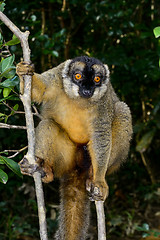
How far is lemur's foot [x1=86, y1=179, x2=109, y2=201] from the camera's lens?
431cm

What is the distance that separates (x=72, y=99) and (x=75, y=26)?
4.29 metres

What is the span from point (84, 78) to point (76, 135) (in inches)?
32.6

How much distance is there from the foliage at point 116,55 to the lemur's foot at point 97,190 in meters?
2.13

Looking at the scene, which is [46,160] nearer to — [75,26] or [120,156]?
[120,156]

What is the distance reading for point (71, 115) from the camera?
4.78m

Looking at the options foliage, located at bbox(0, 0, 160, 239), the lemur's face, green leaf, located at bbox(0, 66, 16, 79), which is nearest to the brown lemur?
the lemur's face

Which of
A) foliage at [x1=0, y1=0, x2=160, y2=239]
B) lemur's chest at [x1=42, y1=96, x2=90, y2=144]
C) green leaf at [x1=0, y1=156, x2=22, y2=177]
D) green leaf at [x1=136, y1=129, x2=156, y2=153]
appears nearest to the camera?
green leaf at [x1=0, y1=156, x2=22, y2=177]

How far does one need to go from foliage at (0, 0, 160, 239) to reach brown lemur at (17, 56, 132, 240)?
5.06ft

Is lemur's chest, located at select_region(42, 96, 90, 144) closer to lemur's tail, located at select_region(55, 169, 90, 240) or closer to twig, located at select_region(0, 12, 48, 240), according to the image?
lemur's tail, located at select_region(55, 169, 90, 240)

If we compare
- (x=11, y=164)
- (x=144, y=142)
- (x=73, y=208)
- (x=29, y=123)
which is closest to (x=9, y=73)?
(x=29, y=123)

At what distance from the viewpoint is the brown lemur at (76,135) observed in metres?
4.55

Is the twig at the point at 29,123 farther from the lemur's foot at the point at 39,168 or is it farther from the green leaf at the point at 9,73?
the lemur's foot at the point at 39,168

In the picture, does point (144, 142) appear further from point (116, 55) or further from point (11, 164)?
point (11, 164)

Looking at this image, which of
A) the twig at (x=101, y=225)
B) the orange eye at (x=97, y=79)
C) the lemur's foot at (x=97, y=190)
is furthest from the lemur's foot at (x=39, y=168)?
the orange eye at (x=97, y=79)
